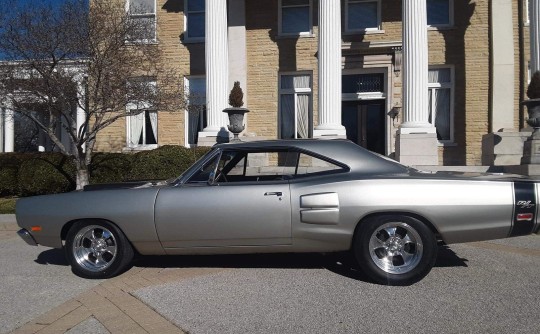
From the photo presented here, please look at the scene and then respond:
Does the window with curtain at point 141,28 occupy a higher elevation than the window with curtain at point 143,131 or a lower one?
higher

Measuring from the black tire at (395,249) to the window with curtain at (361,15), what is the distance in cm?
1186

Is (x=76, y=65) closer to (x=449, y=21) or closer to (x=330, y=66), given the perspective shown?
(x=330, y=66)

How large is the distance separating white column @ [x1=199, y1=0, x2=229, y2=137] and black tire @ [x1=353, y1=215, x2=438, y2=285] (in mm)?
9450

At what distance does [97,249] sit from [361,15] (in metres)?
12.8

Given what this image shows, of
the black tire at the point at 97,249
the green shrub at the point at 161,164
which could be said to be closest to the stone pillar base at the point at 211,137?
the green shrub at the point at 161,164

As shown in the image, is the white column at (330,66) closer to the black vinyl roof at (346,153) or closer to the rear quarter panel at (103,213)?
the black vinyl roof at (346,153)

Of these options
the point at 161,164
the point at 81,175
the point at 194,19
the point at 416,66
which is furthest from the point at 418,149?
the point at 194,19

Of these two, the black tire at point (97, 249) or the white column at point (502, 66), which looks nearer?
the black tire at point (97, 249)

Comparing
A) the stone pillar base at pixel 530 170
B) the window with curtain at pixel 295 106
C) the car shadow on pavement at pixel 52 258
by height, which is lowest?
the car shadow on pavement at pixel 52 258

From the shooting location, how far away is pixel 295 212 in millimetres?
4531

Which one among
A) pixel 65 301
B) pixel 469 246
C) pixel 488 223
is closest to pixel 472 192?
pixel 488 223

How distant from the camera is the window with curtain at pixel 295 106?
15.5 m

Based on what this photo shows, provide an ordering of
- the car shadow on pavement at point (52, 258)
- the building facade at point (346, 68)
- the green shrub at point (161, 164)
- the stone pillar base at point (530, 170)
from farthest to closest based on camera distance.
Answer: the building facade at point (346, 68)
the green shrub at point (161, 164)
the stone pillar base at point (530, 170)
the car shadow on pavement at point (52, 258)

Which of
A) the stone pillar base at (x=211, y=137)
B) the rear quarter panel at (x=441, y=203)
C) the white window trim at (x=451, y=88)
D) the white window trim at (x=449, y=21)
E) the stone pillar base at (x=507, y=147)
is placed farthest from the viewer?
the white window trim at (x=451, y=88)
